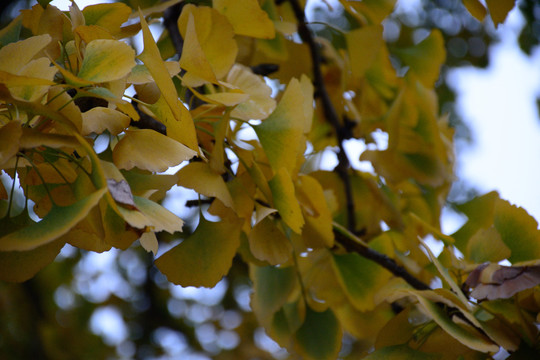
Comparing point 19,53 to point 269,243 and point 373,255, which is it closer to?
point 269,243

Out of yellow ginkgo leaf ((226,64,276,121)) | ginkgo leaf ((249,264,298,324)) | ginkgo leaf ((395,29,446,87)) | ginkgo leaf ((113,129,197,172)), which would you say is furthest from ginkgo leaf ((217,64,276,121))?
ginkgo leaf ((395,29,446,87))

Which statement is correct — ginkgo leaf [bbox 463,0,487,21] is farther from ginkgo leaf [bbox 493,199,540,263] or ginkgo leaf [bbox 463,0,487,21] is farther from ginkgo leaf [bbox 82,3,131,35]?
ginkgo leaf [bbox 82,3,131,35]

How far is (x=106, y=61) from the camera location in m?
0.39

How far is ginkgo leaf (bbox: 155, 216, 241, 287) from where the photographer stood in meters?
0.50

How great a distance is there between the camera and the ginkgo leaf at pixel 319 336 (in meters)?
0.64

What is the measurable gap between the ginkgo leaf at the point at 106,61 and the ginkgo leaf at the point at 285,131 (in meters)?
0.15

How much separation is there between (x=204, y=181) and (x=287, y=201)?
0.07 m

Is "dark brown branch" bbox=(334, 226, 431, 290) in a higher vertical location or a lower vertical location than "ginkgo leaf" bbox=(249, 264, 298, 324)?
higher

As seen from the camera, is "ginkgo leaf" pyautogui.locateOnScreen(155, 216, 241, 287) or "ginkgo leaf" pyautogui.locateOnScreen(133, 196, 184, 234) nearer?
"ginkgo leaf" pyautogui.locateOnScreen(133, 196, 184, 234)

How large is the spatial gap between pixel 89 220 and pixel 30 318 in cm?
163

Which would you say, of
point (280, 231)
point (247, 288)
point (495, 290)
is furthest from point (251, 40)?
point (247, 288)

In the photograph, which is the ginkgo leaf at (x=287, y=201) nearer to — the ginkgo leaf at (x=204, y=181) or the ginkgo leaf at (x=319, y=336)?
the ginkgo leaf at (x=204, y=181)

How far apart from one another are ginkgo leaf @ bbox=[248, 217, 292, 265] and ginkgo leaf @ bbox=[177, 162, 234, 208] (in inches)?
1.9

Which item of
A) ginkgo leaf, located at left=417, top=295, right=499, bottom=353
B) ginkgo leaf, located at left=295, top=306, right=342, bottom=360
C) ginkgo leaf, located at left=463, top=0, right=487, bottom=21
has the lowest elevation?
ginkgo leaf, located at left=295, top=306, right=342, bottom=360
